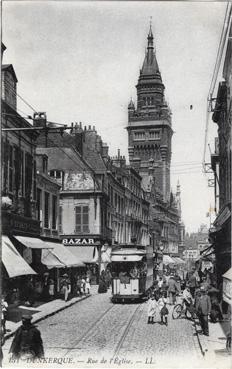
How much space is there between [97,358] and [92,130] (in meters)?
39.3

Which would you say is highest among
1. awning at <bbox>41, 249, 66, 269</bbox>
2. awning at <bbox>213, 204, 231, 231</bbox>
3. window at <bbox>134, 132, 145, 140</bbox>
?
window at <bbox>134, 132, 145, 140</bbox>

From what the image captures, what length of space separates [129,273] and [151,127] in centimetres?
9112

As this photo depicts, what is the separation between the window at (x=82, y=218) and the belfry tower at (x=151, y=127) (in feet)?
212

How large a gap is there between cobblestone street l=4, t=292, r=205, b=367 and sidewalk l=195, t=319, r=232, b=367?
227mm

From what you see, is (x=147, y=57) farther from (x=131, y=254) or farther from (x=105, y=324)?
(x=105, y=324)

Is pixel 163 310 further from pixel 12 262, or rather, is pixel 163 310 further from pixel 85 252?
pixel 85 252

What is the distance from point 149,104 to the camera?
120 meters

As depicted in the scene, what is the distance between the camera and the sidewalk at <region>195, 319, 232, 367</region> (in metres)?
13.1

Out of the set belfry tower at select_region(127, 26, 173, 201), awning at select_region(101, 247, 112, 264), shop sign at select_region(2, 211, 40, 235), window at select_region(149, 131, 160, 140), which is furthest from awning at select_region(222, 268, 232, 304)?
window at select_region(149, 131, 160, 140)

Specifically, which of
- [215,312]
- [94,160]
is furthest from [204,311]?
[94,160]

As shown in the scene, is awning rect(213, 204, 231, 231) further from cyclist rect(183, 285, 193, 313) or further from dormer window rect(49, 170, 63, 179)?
dormer window rect(49, 170, 63, 179)

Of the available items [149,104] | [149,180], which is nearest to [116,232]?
[149,180]

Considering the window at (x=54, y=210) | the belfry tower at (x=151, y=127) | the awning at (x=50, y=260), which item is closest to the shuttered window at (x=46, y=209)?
the window at (x=54, y=210)

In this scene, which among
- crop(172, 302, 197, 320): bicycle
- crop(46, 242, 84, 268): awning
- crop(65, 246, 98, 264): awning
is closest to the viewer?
crop(172, 302, 197, 320): bicycle
